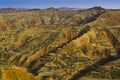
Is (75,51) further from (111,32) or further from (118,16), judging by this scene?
(118,16)

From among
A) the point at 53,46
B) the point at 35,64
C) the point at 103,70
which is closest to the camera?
the point at 103,70

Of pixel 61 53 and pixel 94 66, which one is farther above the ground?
pixel 61 53

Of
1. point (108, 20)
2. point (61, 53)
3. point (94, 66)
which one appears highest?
point (108, 20)

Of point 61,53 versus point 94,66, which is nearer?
point 94,66

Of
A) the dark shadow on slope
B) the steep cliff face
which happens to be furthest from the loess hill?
the steep cliff face

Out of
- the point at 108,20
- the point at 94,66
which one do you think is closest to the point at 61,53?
the point at 94,66

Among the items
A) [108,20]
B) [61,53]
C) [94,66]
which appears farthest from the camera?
[108,20]

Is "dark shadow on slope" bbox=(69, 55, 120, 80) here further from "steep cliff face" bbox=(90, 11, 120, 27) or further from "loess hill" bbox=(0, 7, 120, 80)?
"steep cliff face" bbox=(90, 11, 120, 27)

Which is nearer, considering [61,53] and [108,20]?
[61,53]

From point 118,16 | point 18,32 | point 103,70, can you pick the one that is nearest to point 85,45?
point 103,70

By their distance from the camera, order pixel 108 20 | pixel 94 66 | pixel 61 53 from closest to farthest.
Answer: pixel 94 66, pixel 61 53, pixel 108 20

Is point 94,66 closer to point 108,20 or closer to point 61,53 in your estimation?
point 61,53
